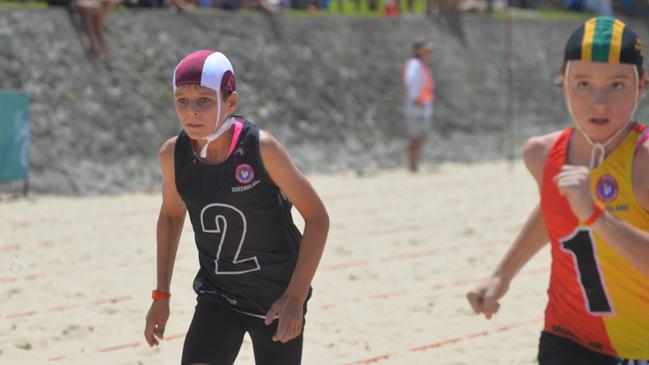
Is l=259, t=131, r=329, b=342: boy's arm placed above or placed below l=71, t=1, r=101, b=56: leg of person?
above

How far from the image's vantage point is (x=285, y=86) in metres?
14.8

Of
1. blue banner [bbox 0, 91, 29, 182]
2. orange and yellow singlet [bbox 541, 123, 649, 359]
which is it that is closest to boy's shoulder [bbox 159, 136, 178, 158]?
orange and yellow singlet [bbox 541, 123, 649, 359]

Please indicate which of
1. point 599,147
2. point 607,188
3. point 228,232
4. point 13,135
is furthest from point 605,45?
point 13,135

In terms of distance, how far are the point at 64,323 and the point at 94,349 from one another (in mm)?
559

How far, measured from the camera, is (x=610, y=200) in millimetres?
2736

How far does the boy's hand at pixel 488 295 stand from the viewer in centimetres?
307

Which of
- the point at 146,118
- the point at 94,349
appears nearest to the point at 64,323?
the point at 94,349

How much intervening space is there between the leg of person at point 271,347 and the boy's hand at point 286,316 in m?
0.13

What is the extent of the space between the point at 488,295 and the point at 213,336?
900 mm

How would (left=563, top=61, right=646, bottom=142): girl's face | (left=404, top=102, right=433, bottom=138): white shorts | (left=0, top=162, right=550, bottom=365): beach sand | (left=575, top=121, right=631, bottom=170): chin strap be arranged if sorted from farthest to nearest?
1. (left=404, top=102, right=433, bottom=138): white shorts
2. (left=0, top=162, right=550, bottom=365): beach sand
3. (left=575, top=121, right=631, bottom=170): chin strap
4. (left=563, top=61, right=646, bottom=142): girl's face

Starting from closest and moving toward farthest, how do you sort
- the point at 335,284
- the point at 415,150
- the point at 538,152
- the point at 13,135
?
the point at 538,152 < the point at 335,284 < the point at 13,135 < the point at 415,150

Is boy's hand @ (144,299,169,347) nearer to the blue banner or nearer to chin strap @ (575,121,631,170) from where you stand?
chin strap @ (575,121,631,170)

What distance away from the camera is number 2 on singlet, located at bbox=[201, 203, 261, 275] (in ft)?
10.8

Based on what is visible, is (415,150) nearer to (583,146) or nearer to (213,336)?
(213,336)
